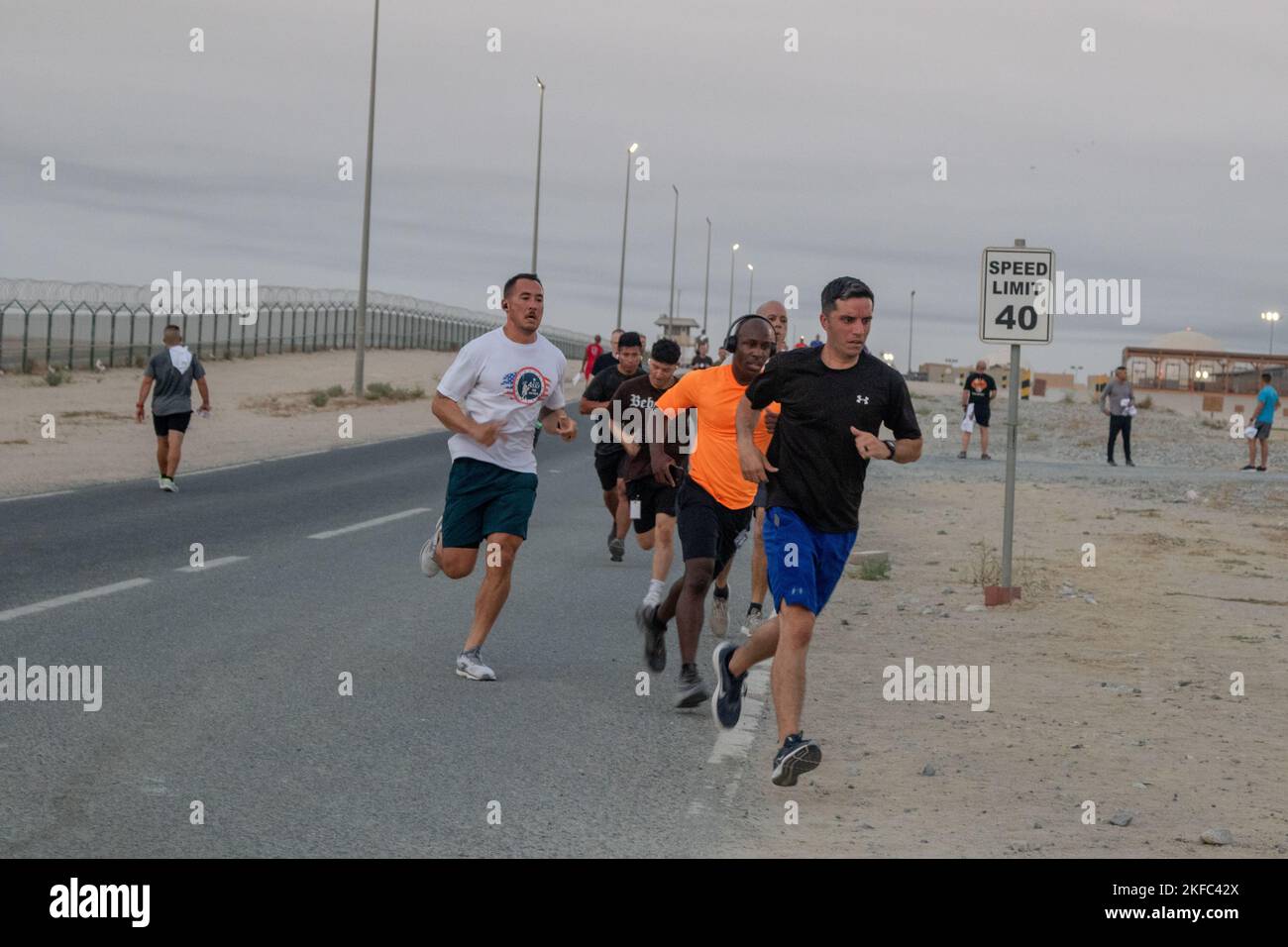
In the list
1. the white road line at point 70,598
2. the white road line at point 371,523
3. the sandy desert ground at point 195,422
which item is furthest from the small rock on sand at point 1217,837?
the sandy desert ground at point 195,422

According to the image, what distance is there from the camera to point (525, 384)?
8.60 metres

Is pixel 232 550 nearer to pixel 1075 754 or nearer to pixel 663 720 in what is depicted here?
pixel 663 720

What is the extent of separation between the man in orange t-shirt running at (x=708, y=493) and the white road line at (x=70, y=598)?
3748 mm

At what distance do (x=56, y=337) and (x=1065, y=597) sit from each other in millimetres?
45941

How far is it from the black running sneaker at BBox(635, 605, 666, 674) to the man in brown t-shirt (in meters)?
1.47

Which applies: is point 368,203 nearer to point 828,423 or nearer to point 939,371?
point 828,423

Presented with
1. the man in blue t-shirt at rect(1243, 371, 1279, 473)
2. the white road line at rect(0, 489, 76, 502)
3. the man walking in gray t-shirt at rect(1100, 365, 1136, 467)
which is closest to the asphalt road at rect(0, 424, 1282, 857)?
the white road line at rect(0, 489, 76, 502)

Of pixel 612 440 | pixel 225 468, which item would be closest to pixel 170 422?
pixel 225 468

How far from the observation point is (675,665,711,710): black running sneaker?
318 inches

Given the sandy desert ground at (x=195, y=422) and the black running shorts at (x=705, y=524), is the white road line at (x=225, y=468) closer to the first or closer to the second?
the sandy desert ground at (x=195, y=422)

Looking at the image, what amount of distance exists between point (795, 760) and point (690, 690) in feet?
5.90

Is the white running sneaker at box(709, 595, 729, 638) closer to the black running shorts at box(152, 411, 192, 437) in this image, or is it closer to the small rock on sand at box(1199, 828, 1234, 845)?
the small rock on sand at box(1199, 828, 1234, 845)

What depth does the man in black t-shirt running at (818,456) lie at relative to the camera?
6.64 metres

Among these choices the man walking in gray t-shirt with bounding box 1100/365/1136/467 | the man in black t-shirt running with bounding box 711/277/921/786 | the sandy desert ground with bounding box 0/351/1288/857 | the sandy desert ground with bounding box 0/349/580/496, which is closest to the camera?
the sandy desert ground with bounding box 0/351/1288/857
